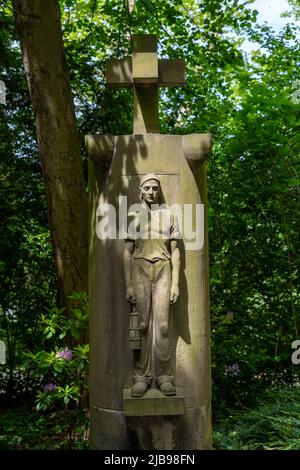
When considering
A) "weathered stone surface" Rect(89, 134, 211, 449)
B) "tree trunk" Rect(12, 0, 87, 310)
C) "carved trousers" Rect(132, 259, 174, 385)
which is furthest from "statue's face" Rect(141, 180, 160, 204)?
"tree trunk" Rect(12, 0, 87, 310)

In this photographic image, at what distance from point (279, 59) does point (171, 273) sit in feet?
23.6

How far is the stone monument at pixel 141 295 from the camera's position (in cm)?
421

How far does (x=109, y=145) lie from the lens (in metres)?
4.38

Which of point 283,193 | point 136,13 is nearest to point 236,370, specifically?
point 283,193

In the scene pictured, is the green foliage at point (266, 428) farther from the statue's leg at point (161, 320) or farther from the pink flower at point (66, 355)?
the pink flower at point (66, 355)

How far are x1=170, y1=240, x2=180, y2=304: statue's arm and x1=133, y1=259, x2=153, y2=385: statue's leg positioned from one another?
169 millimetres

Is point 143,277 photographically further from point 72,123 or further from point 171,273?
point 72,123

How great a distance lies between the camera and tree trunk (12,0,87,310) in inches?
232

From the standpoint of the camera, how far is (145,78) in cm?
454

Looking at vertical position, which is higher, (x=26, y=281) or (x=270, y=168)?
(x=270, y=168)

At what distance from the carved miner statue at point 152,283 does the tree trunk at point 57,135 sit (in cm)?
190

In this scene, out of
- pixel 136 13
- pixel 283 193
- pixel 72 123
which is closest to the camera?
pixel 72 123

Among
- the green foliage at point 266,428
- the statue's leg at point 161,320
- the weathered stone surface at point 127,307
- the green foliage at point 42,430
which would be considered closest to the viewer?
the statue's leg at point 161,320

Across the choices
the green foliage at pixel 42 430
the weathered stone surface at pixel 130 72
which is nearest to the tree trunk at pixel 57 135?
the green foliage at pixel 42 430
